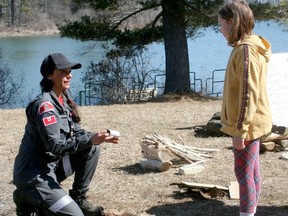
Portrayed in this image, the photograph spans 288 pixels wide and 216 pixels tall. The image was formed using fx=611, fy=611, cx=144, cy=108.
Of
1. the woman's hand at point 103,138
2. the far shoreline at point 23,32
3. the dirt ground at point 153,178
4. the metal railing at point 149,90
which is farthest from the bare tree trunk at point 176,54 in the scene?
the far shoreline at point 23,32

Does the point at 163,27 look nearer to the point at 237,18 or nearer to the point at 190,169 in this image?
the point at 190,169

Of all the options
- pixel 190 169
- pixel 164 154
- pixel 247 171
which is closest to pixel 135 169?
pixel 164 154

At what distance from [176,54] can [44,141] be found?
495 inches

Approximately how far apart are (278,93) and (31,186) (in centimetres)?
242

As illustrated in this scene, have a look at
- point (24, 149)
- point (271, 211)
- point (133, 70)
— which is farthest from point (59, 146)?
point (133, 70)

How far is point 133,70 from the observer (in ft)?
63.4

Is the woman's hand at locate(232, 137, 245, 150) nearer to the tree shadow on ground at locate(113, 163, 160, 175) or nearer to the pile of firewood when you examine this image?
the pile of firewood

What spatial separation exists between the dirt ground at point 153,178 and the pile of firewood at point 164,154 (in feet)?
0.31

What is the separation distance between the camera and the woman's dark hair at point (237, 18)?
4098 millimetres

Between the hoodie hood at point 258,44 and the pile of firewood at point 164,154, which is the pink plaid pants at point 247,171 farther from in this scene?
the pile of firewood at point 164,154

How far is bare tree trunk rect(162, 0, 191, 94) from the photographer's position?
15992mm

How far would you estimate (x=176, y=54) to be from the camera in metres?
16.4

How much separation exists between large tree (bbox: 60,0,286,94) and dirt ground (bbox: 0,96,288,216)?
5.69m

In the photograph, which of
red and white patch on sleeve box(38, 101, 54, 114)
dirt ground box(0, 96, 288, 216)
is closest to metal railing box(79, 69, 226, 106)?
dirt ground box(0, 96, 288, 216)
